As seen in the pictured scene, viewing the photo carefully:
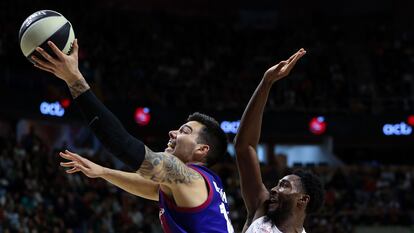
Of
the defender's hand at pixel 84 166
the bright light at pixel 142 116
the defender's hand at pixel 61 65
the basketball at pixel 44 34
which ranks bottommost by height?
the bright light at pixel 142 116

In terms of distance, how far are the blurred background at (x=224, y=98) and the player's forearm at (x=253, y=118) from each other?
8671 millimetres

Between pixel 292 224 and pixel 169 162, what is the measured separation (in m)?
1.37

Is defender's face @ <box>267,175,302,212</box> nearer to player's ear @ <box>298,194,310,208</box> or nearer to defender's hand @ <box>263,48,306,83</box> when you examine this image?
player's ear @ <box>298,194,310,208</box>

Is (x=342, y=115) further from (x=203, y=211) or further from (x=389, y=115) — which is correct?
(x=203, y=211)

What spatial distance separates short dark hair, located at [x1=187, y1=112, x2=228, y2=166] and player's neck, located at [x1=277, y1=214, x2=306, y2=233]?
0.71 meters

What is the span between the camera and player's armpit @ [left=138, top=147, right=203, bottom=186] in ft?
11.3

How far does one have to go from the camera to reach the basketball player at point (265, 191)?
466 centimetres

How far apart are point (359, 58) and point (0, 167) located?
45.4 feet

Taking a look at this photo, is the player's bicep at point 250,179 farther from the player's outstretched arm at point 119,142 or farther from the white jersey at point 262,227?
the player's outstretched arm at point 119,142

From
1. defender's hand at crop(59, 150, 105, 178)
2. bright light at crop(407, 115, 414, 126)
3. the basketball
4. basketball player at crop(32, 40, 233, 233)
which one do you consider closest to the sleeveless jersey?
basketball player at crop(32, 40, 233, 233)

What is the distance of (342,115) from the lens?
20.2 metres

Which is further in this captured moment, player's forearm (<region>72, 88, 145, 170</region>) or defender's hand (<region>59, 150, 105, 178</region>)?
defender's hand (<region>59, 150, 105, 178</region>)

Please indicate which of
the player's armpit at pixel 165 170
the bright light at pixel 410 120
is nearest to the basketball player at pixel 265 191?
the player's armpit at pixel 165 170

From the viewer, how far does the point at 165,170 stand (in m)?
3.57
